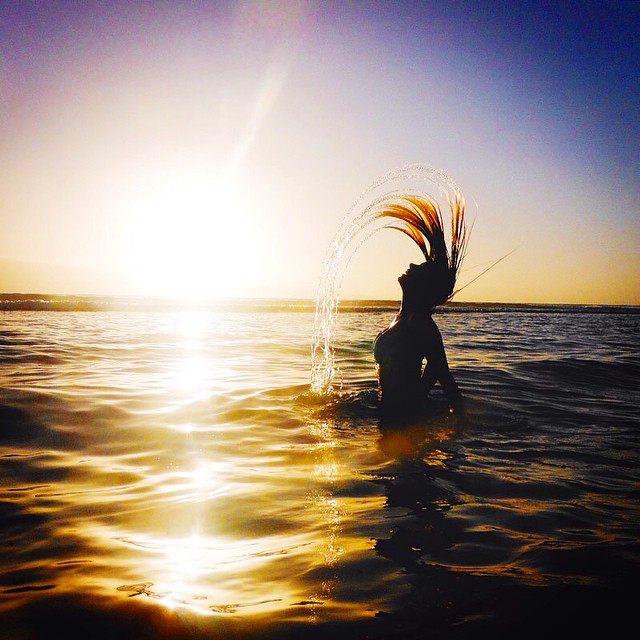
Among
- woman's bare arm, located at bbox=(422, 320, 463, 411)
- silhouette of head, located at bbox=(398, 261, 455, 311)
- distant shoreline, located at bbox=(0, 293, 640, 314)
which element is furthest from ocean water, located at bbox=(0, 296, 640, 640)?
distant shoreline, located at bbox=(0, 293, 640, 314)

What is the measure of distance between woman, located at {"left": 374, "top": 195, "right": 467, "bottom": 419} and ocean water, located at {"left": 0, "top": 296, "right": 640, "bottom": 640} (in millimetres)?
446

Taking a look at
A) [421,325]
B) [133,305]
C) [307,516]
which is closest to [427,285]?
[421,325]

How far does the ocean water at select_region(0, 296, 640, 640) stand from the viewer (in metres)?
1.93

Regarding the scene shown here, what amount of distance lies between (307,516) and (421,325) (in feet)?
9.15

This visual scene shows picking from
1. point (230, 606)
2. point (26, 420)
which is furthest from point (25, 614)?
point (26, 420)

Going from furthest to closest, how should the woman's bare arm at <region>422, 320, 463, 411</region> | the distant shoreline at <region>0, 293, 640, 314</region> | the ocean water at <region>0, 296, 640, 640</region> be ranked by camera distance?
the distant shoreline at <region>0, 293, 640, 314</region> → the woman's bare arm at <region>422, 320, 463, 411</region> → the ocean water at <region>0, 296, 640, 640</region>

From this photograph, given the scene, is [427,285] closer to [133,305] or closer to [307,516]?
[307,516]

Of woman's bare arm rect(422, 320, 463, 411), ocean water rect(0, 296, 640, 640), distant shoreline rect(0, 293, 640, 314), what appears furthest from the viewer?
distant shoreline rect(0, 293, 640, 314)

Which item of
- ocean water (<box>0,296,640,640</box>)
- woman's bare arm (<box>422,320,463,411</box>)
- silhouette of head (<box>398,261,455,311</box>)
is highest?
silhouette of head (<box>398,261,455,311</box>)

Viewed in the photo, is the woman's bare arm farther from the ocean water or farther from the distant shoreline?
the distant shoreline

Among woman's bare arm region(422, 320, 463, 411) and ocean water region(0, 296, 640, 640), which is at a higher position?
woman's bare arm region(422, 320, 463, 411)

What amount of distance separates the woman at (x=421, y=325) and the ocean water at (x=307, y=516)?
446 millimetres

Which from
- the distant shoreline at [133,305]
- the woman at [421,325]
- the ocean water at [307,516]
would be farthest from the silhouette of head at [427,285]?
the distant shoreline at [133,305]

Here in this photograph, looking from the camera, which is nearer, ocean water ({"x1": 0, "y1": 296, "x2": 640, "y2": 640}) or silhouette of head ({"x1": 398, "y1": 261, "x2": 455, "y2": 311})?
ocean water ({"x1": 0, "y1": 296, "x2": 640, "y2": 640})
